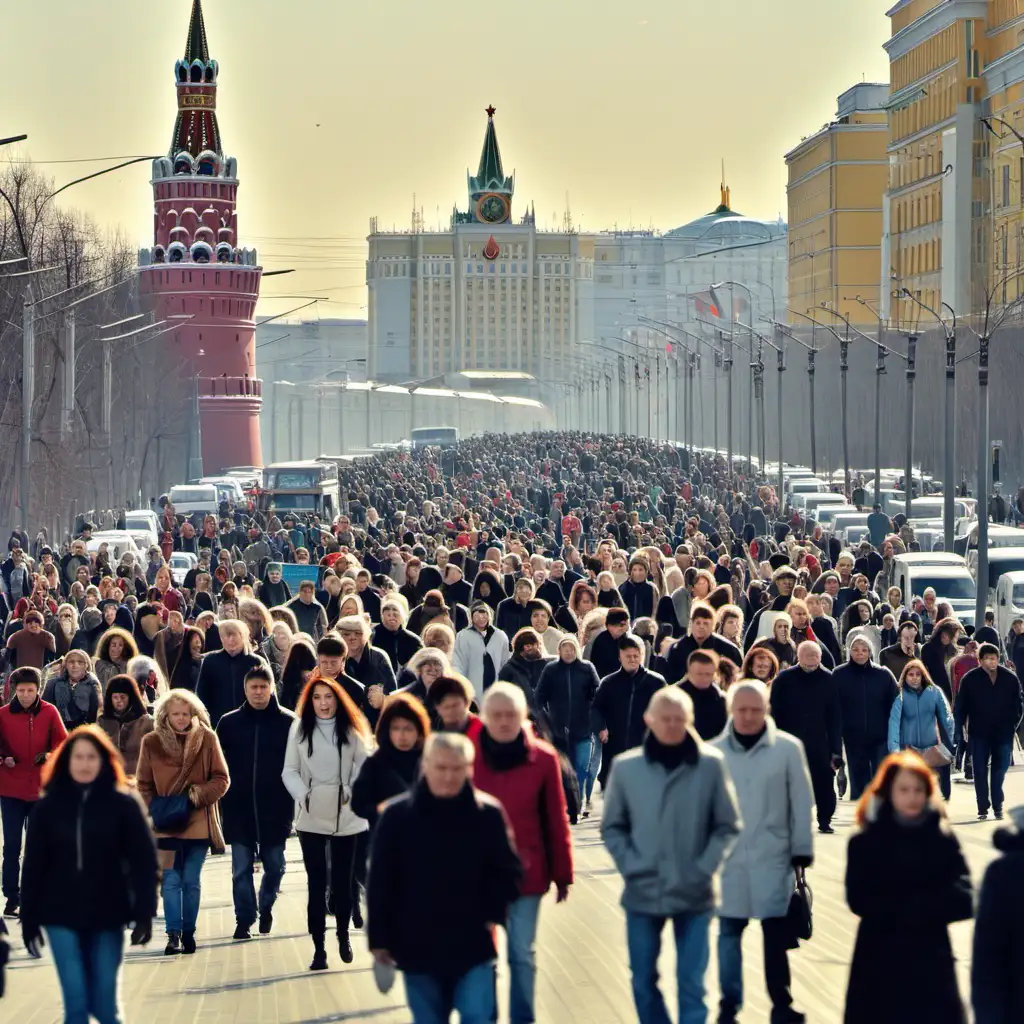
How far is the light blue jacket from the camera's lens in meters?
16.2

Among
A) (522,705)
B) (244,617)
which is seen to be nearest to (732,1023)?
(522,705)

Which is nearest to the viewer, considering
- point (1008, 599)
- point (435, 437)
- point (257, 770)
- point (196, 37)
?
point (257, 770)

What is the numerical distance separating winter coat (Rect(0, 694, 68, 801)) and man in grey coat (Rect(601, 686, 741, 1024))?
4614 millimetres

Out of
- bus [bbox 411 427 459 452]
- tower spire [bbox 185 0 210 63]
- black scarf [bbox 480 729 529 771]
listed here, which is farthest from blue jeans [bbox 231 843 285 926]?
bus [bbox 411 427 459 452]

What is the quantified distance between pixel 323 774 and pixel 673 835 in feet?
9.57

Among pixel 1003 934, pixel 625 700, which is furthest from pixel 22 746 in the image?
pixel 1003 934

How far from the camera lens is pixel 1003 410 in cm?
6650

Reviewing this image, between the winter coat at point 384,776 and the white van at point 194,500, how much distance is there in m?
42.8

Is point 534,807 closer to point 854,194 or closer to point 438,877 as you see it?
point 438,877

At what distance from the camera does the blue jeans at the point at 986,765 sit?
57.6ft

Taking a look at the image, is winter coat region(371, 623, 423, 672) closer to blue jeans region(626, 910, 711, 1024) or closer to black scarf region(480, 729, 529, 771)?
black scarf region(480, 729, 529, 771)

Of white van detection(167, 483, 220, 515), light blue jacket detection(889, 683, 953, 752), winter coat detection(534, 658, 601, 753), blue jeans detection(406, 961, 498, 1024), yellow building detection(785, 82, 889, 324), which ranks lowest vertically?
blue jeans detection(406, 961, 498, 1024)

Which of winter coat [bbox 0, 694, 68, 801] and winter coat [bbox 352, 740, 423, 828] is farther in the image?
winter coat [bbox 0, 694, 68, 801]

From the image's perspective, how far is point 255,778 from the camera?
1263cm
